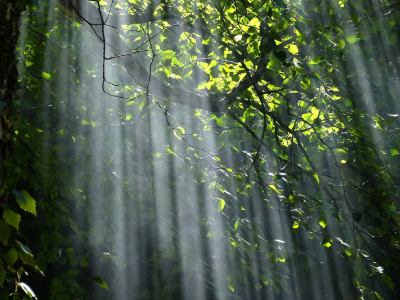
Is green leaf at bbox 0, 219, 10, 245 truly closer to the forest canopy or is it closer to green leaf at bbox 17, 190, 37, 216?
green leaf at bbox 17, 190, 37, 216

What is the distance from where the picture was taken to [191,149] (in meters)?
3.29

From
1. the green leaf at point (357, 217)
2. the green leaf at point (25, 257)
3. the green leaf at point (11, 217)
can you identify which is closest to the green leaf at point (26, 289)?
the green leaf at point (25, 257)

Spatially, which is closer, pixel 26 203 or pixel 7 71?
pixel 26 203

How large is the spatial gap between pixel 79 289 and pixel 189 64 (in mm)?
1957

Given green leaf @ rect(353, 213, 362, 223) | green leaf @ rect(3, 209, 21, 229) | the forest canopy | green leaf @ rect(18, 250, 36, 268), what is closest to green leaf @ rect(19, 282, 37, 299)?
green leaf @ rect(18, 250, 36, 268)

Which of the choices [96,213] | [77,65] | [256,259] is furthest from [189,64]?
[256,259]

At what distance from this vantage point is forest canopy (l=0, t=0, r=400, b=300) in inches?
101

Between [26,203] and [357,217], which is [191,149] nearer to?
[357,217]

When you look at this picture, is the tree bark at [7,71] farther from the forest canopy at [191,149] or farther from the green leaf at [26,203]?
the forest canopy at [191,149]

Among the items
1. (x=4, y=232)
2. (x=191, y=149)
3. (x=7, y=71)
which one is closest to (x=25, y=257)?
(x=4, y=232)

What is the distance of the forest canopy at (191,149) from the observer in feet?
8.45

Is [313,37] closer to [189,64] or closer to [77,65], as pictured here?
[189,64]

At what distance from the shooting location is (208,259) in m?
3.12

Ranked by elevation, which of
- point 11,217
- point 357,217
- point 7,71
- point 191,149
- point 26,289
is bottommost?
point 26,289
